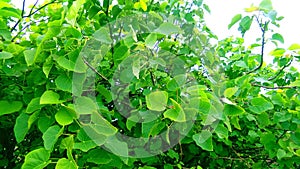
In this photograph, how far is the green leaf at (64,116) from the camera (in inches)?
29.1

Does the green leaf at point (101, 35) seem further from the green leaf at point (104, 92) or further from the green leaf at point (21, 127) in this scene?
the green leaf at point (21, 127)

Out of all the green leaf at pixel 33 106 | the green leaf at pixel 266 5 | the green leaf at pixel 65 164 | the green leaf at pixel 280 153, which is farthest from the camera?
the green leaf at pixel 280 153

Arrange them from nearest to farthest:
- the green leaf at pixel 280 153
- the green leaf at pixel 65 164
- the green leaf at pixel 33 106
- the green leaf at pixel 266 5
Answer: the green leaf at pixel 65 164 < the green leaf at pixel 33 106 < the green leaf at pixel 266 5 < the green leaf at pixel 280 153

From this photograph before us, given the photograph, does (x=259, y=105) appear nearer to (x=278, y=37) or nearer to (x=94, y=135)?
(x=278, y=37)

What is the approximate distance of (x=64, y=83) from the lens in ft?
2.64

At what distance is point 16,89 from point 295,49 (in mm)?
896

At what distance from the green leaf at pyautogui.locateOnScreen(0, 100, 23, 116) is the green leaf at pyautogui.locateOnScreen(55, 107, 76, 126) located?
0.21m

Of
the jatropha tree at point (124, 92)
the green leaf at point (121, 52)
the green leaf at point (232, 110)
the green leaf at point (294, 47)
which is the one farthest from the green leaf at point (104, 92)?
the green leaf at point (294, 47)

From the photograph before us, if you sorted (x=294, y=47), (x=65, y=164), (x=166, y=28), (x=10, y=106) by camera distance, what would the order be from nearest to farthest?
(x=65, y=164) < (x=166, y=28) < (x=10, y=106) < (x=294, y=47)

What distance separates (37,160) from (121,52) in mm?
322

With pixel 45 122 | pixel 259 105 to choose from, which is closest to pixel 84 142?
pixel 45 122

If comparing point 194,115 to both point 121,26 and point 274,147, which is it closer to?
point 121,26

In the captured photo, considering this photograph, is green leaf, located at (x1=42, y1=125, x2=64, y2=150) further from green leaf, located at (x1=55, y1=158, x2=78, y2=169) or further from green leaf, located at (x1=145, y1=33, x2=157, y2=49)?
green leaf, located at (x1=145, y1=33, x2=157, y2=49)

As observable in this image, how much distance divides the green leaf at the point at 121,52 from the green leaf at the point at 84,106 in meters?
0.15
